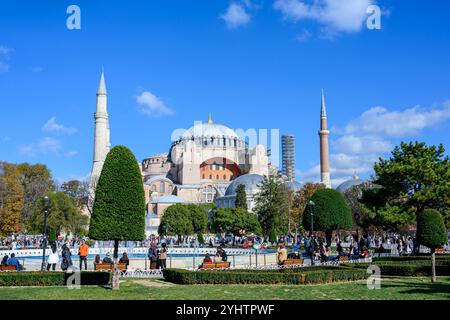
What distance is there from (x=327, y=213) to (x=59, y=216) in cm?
2122

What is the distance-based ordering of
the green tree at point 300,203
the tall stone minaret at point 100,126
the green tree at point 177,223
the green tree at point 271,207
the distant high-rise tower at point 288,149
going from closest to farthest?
the green tree at point 271,207 → the green tree at point 300,203 → the green tree at point 177,223 → the tall stone minaret at point 100,126 → the distant high-rise tower at point 288,149

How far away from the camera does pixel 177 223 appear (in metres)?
45.9

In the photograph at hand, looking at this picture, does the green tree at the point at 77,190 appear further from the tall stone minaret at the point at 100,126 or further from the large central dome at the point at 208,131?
the large central dome at the point at 208,131

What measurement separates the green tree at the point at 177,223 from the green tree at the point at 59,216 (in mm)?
8480

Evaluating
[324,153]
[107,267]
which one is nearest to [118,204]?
[107,267]

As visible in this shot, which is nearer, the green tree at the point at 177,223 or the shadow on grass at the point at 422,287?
the shadow on grass at the point at 422,287

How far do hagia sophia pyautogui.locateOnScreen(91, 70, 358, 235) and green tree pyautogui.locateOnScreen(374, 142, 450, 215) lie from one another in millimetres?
41774

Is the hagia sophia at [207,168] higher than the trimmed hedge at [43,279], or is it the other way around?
the hagia sophia at [207,168]

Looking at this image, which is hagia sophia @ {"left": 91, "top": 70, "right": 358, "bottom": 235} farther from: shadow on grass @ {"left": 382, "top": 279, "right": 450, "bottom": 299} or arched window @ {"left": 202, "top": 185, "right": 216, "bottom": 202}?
shadow on grass @ {"left": 382, "top": 279, "right": 450, "bottom": 299}

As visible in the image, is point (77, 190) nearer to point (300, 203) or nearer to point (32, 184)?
point (32, 184)

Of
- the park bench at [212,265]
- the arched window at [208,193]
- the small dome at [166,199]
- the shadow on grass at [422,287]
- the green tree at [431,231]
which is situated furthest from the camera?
the arched window at [208,193]

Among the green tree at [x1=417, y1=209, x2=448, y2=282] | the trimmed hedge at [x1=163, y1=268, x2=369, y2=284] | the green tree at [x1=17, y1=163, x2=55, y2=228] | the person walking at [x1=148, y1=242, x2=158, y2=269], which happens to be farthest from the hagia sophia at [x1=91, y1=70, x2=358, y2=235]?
the trimmed hedge at [x1=163, y1=268, x2=369, y2=284]

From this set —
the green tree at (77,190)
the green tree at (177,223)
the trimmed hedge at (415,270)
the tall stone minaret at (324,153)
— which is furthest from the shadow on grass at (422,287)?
the tall stone minaret at (324,153)

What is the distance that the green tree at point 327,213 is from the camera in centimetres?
2534
